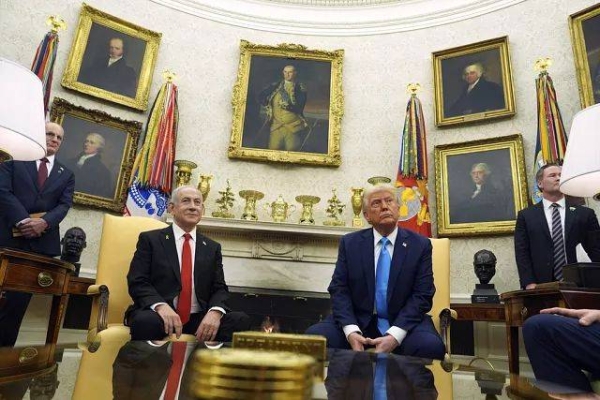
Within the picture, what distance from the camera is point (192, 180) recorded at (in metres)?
6.39

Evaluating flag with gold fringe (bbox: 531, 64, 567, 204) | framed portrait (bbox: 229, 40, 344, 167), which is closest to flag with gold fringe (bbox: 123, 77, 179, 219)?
framed portrait (bbox: 229, 40, 344, 167)

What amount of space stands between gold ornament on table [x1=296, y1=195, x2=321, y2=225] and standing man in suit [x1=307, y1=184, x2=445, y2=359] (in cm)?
288

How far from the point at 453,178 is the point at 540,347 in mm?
4386

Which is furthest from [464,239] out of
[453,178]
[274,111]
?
[274,111]

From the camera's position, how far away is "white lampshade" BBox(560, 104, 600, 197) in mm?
2372

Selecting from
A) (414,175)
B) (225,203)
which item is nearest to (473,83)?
(414,175)

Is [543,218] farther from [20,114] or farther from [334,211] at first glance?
[20,114]

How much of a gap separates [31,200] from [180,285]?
6.50 feet

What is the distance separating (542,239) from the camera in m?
4.10

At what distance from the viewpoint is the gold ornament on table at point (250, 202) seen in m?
5.99

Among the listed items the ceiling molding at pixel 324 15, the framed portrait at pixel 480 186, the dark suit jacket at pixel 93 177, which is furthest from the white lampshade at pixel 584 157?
the dark suit jacket at pixel 93 177

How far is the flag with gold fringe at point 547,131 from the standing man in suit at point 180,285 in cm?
407

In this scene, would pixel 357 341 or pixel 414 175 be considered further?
pixel 414 175

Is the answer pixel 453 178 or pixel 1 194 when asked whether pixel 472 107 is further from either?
pixel 1 194
